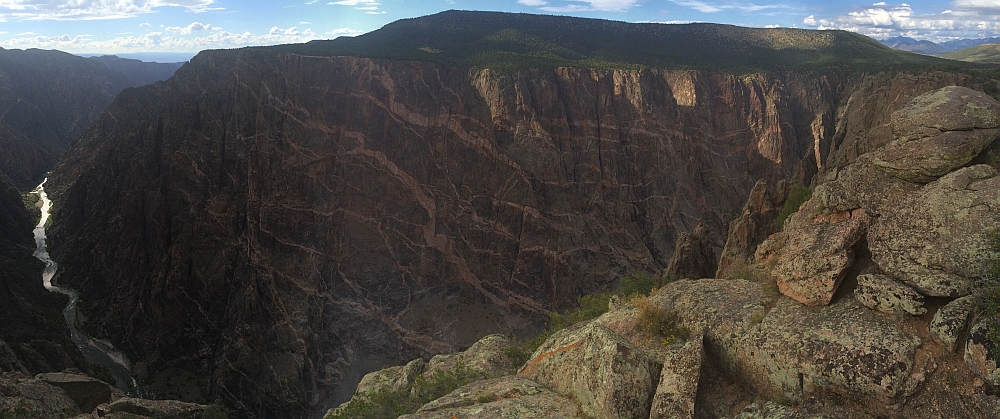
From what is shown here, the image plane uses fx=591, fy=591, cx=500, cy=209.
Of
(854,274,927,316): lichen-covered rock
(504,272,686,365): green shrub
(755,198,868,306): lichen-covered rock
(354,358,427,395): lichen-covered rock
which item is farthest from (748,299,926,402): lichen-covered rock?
(354,358,427,395): lichen-covered rock

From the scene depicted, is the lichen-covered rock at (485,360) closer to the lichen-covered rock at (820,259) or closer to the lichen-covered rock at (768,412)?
the lichen-covered rock at (768,412)

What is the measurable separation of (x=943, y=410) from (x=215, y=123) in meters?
58.1

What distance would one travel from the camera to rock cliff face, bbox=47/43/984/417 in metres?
48.4

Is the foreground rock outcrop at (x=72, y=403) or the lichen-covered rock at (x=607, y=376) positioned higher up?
the lichen-covered rock at (x=607, y=376)

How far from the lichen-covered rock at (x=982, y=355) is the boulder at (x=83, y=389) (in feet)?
110

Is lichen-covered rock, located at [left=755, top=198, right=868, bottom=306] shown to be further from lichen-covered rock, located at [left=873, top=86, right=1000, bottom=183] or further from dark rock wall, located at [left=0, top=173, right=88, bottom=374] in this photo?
dark rock wall, located at [left=0, top=173, right=88, bottom=374]

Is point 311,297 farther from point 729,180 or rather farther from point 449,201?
point 729,180

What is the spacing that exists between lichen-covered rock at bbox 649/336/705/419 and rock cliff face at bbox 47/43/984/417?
35.8 metres

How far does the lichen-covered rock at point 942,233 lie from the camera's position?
33.3 feet

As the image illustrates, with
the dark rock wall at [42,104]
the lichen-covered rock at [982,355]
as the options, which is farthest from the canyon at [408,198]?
the dark rock wall at [42,104]

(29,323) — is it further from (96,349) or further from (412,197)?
(412,197)

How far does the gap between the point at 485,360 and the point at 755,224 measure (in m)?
24.7

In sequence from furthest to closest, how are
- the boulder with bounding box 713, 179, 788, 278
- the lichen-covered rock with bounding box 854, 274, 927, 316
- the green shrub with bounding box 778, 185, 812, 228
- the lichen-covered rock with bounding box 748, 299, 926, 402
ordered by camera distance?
the boulder with bounding box 713, 179, 788, 278
the green shrub with bounding box 778, 185, 812, 228
the lichen-covered rock with bounding box 854, 274, 927, 316
the lichen-covered rock with bounding box 748, 299, 926, 402

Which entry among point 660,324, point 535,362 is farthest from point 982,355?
point 535,362
